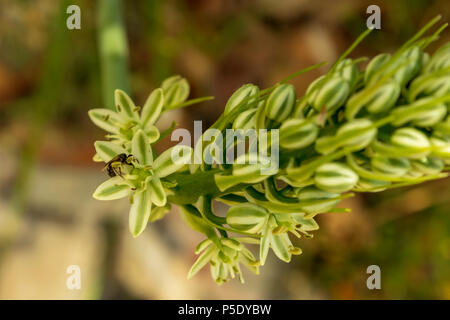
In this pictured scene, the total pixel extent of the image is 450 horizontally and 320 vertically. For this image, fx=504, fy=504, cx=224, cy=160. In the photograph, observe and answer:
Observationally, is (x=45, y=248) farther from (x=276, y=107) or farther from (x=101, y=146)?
(x=276, y=107)

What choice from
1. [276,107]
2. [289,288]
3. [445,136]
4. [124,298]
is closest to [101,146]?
[276,107]

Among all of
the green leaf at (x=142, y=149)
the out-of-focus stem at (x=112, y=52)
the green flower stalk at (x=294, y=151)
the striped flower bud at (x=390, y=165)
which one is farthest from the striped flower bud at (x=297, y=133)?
the out-of-focus stem at (x=112, y=52)

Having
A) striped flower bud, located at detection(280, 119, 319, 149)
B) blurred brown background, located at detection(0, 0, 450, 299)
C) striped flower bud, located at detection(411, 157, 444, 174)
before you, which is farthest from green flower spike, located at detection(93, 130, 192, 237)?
blurred brown background, located at detection(0, 0, 450, 299)

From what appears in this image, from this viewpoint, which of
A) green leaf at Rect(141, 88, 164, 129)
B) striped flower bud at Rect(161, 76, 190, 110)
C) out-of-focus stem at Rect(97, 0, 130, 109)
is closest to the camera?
green leaf at Rect(141, 88, 164, 129)

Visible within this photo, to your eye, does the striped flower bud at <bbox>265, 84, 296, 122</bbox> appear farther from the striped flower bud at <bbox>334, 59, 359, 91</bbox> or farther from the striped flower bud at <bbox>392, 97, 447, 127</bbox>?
the striped flower bud at <bbox>392, 97, 447, 127</bbox>

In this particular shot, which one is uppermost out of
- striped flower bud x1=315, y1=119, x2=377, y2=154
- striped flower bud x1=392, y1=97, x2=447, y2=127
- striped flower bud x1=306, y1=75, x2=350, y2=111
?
striped flower bud x1=306, y1=75, x2=350, y2=111
